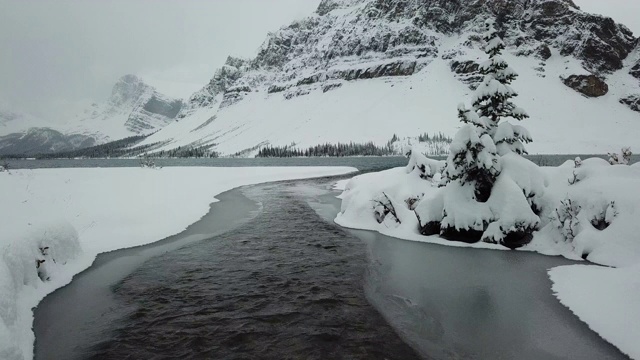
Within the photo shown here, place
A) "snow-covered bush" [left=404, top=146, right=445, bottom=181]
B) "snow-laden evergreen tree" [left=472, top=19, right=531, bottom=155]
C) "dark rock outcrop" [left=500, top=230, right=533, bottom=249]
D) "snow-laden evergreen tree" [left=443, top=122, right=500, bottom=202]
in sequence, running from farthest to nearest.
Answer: "snow-covered bush" [left=404, top=146, right=445, bottom=181] < "snow-laden evergreen tree" [left=472, top=19, right=531, bottom=155] < "snow-laden evergreen tree" [left=443, top=122, right=500, bottom=202] < "dark rock outcrop" [left=500, top=230, right=533, bottom=249]

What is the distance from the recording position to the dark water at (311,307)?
25.1 feet

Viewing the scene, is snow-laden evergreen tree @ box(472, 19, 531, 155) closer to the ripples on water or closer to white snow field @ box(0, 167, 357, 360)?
the ripples on water

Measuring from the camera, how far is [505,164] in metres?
17.8

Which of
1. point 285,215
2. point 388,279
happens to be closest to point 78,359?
point 388,279

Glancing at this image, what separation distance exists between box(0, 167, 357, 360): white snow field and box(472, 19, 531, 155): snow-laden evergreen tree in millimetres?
19009

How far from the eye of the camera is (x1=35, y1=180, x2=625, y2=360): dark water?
7656mm

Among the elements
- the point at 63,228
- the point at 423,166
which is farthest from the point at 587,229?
the point at 63,228

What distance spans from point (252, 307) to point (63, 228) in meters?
8.89

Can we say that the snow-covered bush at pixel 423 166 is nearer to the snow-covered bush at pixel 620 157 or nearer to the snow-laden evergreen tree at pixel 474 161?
the snow-laden evergreen tree at pixel 474 161

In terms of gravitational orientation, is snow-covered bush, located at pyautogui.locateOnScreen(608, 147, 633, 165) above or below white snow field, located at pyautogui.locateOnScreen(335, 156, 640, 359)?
above

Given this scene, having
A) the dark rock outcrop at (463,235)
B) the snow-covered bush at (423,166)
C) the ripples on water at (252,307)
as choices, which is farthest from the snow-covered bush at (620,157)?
the ripples on water at (252,307)

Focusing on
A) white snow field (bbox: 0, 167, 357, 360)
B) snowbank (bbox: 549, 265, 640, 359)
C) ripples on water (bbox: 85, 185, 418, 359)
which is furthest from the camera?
white snow field (bbox: 0, 167, 357, 360)

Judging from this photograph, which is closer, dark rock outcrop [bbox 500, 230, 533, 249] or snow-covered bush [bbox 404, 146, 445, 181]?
dark rock outcrop [bbox 500, 230, 533, 249]

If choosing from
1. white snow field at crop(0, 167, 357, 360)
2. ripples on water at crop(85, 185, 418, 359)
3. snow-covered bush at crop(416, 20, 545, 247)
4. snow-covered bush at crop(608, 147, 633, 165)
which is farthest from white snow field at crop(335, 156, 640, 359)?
white snow field at crop(0, 167, 357, 360)
